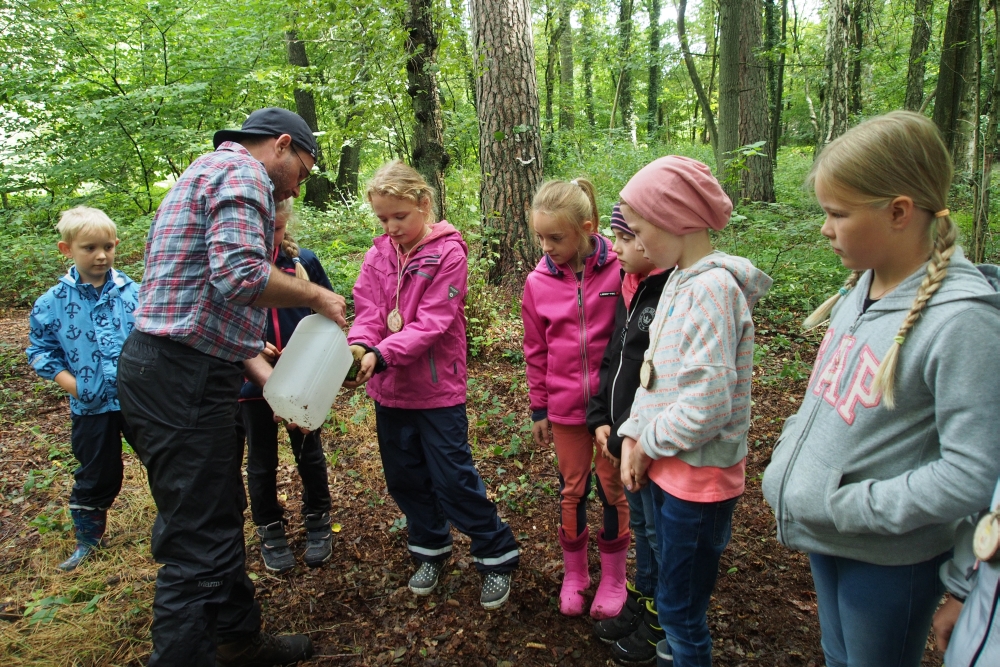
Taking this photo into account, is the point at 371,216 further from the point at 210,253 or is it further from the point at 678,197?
the point at 678,197

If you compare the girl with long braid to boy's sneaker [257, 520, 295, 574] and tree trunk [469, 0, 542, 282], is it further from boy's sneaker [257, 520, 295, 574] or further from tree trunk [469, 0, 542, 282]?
tree trunk [469, 0, 542, 282]

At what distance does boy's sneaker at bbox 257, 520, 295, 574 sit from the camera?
3000 millimetres

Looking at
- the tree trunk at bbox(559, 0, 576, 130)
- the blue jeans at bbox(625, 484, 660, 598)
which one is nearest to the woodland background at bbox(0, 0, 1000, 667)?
the blue jeans at bbox(625, 484, 660, 598)

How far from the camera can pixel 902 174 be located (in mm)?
1318

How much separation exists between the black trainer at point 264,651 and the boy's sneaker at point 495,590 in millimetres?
760

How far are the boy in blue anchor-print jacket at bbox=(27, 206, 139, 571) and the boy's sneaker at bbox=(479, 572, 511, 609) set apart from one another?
6.27ft

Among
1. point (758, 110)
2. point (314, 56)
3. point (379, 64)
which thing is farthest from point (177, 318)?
point (314, 56)

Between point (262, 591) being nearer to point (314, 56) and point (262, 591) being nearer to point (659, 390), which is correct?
point (659, 390)

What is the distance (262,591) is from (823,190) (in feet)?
9.49

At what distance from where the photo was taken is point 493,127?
5781 mm

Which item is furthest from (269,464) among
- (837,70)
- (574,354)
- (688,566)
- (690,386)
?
(837,70)

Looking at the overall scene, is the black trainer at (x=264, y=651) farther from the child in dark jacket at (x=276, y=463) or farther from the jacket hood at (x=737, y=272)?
the jacket hood at (x=737, y=272)

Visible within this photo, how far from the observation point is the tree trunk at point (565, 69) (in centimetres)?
1616

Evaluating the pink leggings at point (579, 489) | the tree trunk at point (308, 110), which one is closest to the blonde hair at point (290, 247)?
the pink leggings at point (579, 489)
